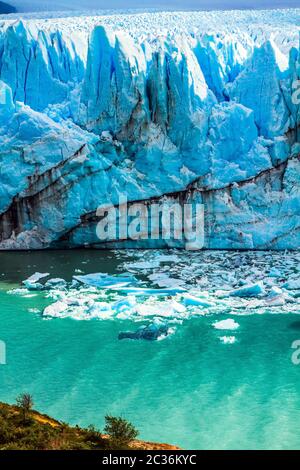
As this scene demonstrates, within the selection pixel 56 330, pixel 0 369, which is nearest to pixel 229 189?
pixel 56 330

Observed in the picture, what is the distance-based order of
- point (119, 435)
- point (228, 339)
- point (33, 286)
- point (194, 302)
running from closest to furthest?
point (119, 435)
point (228, 339)
point (194, 302)
point (33, 286)

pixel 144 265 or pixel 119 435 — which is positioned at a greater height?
pixel 144 265

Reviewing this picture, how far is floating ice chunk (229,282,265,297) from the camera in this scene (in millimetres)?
13914

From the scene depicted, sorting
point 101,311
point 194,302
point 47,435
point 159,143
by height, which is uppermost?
point 159,143

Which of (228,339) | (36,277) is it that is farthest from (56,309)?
(228,339)

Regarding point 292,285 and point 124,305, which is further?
point 292,285

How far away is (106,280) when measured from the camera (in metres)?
15.3

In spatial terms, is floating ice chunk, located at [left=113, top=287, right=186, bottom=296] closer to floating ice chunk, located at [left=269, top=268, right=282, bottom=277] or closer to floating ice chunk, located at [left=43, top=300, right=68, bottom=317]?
floating ice chunk, located at [left=43, top=300, right=68, bottom=317]

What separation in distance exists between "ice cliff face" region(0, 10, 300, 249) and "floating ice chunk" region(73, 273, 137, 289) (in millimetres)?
3458

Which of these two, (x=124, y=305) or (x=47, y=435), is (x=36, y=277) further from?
(x=47, y=435)

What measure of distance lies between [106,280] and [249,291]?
3.48 m

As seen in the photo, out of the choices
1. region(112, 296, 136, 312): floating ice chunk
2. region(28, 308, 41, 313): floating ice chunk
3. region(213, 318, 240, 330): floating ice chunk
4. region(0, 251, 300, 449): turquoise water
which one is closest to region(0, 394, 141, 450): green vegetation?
region(0, 251, 300, 449): turquoise water

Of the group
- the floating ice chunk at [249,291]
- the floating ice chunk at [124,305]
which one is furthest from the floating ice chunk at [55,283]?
the floating ice chunk at [249,291]
